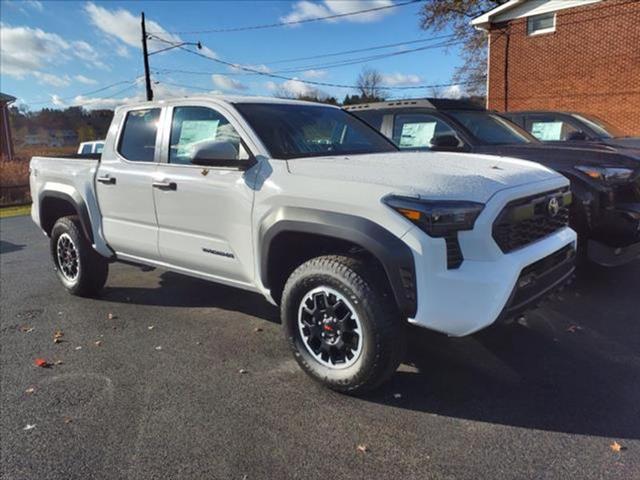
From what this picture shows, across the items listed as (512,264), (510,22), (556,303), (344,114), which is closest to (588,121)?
(556,303)

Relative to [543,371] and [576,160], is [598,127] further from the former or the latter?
[543,371]

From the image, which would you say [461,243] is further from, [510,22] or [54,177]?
[510,22]

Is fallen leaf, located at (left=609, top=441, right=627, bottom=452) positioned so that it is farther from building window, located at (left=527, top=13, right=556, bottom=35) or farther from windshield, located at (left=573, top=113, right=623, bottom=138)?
building window, located at (left=527, top=13, right=556, bottom=35)

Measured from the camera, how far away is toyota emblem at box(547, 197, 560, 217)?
3371 millimetres

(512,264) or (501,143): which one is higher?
(501,143)

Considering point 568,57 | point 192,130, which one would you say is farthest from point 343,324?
point 568,57

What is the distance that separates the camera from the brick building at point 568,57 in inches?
616

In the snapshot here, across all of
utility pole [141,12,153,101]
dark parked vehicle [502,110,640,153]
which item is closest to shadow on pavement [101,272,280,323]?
dark parked vehicle [502,110,640,153]

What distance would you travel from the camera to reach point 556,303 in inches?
191

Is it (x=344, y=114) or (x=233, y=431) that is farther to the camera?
(x=344, y=114)

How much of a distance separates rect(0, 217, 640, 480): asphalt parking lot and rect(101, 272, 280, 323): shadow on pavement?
0.11m

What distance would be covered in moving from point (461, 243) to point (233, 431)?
1618mm

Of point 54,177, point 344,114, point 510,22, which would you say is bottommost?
point 54,177

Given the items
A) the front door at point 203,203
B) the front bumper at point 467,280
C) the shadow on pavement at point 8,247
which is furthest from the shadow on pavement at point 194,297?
the shadow on pavement at point 8,247
